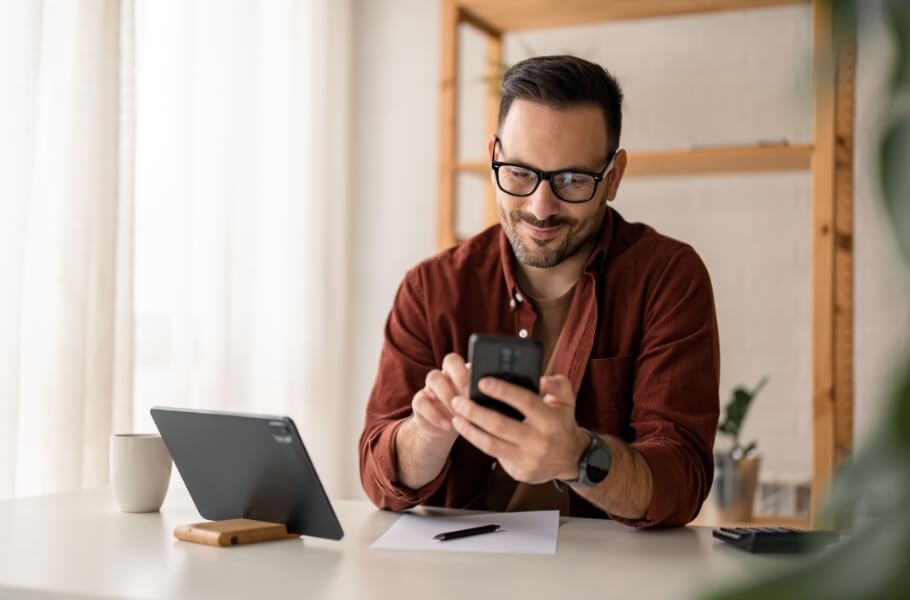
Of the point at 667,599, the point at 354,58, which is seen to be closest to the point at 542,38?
the point at 354,58

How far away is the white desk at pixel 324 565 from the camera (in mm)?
946

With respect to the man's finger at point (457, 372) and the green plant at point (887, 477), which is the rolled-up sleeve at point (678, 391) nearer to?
the man's finger at point (457, 372)

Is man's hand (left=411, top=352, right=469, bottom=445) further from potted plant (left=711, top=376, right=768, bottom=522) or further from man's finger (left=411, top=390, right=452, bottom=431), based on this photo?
potted plant (left=711, top=376, right=768, bottom=522)

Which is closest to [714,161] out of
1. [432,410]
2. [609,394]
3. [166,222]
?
[609,394]

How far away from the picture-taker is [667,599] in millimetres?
931

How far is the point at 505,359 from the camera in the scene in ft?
3.60

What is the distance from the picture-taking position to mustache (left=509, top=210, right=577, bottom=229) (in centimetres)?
170

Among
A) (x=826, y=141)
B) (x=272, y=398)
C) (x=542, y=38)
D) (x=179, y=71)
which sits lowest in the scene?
(x=272, y=398)

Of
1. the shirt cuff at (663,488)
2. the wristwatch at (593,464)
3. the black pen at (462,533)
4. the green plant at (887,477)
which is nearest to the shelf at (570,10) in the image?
the shirt cuff at (663,488)

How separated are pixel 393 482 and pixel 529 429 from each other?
376mm

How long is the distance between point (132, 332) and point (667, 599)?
172 cm

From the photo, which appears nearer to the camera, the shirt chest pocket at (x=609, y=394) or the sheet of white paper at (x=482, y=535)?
the sheet of white paper at (x=482, y=535)

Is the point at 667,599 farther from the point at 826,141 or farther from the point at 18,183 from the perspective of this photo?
the point at 826,141

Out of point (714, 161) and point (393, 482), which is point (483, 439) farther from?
point (714, 161)
